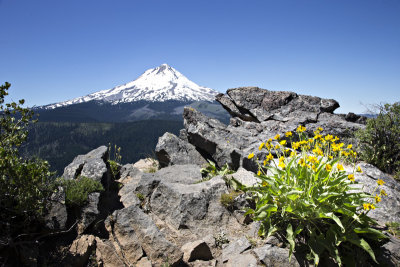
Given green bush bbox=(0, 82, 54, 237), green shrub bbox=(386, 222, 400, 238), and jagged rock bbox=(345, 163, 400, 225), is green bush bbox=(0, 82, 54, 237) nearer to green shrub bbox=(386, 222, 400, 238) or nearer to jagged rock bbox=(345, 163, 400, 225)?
jagged rock bbox=(345, 163, 400, 225)

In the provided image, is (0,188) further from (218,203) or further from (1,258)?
Result: (218,203)

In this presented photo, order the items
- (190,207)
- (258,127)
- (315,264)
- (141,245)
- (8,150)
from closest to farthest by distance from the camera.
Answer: (315,264)
(8,150)
(141,245)
(190,207)
(258,127)

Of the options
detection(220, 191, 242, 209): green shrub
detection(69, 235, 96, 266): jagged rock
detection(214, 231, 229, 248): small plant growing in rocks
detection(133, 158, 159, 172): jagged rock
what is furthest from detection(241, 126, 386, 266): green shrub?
detection(133, 158, 159, 172): jagged rock

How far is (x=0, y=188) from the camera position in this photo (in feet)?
15.3

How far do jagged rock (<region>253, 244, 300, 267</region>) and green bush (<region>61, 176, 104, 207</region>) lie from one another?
4.78m

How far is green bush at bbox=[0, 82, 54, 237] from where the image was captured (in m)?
4.70

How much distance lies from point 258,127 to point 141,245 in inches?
390

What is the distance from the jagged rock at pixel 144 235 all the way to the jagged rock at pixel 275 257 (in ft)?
6.12

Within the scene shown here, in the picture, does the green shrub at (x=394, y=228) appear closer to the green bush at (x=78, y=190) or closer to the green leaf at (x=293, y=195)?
the green leaf at (x=293, y=195)

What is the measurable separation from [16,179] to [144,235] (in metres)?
3.10

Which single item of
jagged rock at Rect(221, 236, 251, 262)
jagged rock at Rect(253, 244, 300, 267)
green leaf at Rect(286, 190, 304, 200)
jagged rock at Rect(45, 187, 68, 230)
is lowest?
jagged rock at Rect(221, 236, 251, 262)

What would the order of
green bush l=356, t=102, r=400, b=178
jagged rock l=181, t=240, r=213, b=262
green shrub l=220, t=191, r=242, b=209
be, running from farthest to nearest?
green bush l=356, t=102, r=400, b=178
green shrub l=220, t=191, r=242, b=209
jagged rock l=181, t=240, r=213, b=262

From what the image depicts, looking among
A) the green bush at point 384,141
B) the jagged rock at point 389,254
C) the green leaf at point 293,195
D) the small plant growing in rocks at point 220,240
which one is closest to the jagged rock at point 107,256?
the small plant growing in rocks at point 220,240

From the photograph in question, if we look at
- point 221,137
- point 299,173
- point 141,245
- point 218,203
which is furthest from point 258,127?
→ point 141,245
